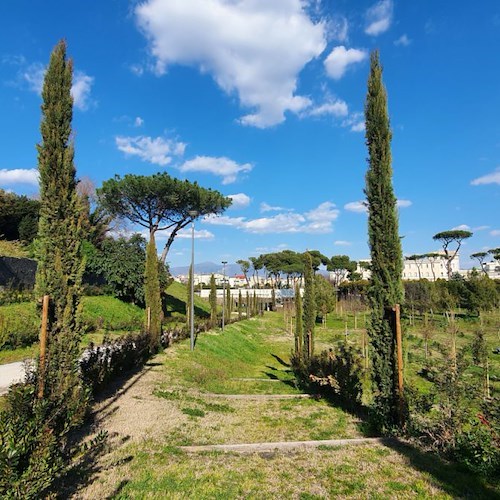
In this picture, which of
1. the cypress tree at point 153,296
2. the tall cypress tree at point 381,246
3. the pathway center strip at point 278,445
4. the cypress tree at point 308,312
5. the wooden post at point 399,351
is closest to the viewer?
the pathway center strip at point 278,445

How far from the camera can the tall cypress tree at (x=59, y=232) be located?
18.8ft

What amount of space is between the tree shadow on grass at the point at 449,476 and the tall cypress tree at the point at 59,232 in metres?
4.93

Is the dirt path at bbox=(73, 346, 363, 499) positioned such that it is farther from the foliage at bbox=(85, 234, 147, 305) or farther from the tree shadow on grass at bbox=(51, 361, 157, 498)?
the foliage at bbox=(85, 234, 147, 305)

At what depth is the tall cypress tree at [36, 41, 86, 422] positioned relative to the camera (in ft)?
18.8

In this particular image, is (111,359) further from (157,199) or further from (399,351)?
(157,199)

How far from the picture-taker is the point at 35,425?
3363 mm

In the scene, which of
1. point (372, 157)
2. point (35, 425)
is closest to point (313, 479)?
point (35, 425)

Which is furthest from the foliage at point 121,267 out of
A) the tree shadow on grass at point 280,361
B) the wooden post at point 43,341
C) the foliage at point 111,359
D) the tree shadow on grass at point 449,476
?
the tree shadow on grass at point 449,476

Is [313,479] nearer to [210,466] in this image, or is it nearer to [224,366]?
[210,466]

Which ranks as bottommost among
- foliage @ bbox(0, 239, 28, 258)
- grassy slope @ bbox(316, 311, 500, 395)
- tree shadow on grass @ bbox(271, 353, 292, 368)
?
tree shadow on grass @ bbox(271, 353, 292, 368)

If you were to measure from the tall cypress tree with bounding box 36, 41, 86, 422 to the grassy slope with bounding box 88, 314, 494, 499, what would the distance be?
1.76 metres

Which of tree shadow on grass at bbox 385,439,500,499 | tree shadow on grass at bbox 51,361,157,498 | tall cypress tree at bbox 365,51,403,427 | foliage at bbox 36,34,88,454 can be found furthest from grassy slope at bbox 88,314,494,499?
foliage at bbox 36,34,88,454

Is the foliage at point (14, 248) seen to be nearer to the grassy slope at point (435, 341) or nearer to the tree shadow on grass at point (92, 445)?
the tree shadow on grass at point (92, 445)

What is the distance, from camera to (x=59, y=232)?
5.82m
